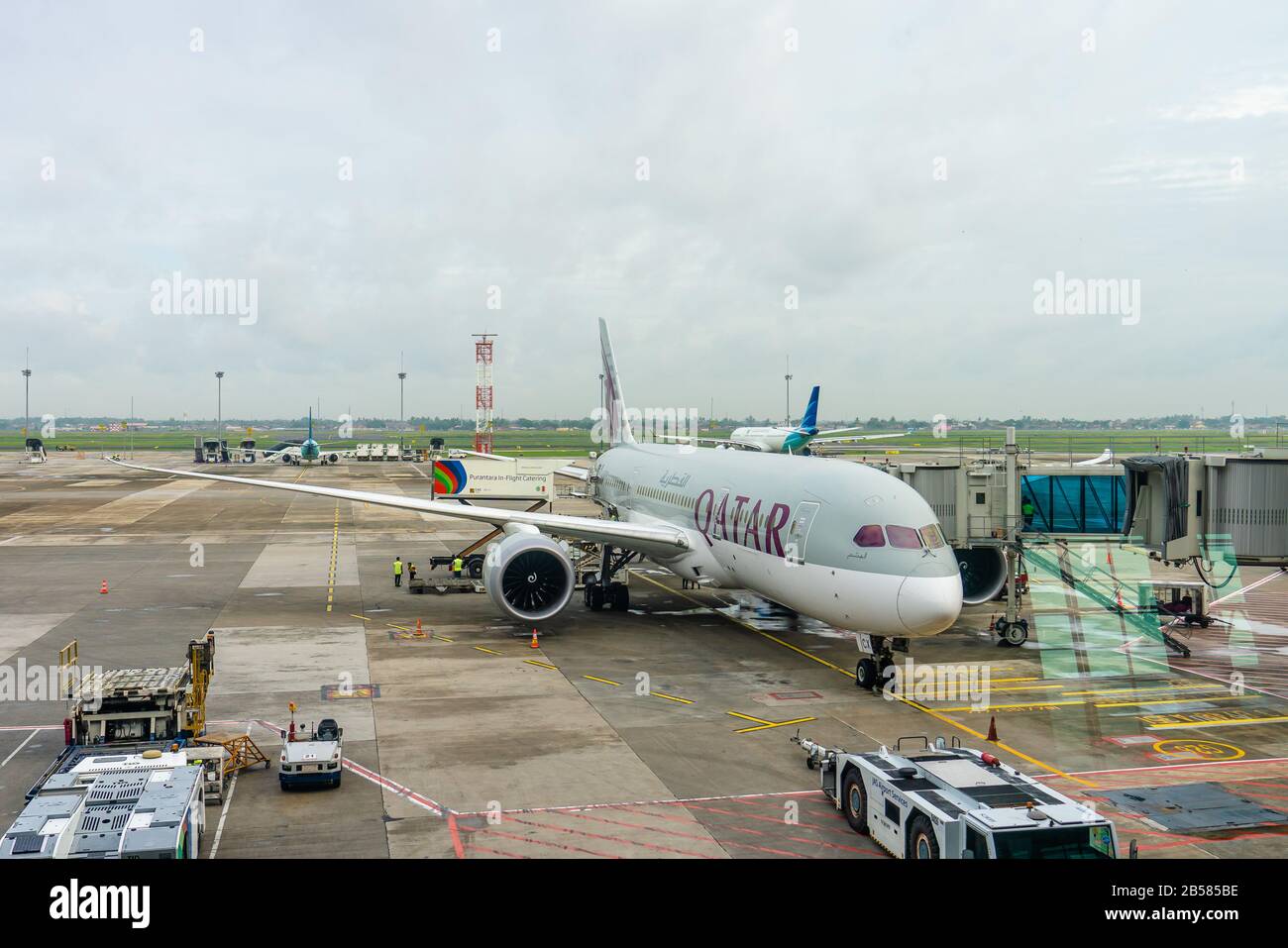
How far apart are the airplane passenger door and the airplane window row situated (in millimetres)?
1998

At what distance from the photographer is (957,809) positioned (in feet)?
46.9

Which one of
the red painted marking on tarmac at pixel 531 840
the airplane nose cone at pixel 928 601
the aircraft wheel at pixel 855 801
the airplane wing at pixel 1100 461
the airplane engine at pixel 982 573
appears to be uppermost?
the airplane wing at pixel 1100 461

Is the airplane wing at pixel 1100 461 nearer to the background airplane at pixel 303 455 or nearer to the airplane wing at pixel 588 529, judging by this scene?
the airplane wing at pixel 588 529

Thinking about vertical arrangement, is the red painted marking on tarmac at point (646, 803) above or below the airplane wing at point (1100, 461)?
below

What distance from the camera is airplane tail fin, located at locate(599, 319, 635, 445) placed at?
53.4 meters

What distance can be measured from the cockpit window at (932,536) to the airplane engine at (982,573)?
10456 millimetres

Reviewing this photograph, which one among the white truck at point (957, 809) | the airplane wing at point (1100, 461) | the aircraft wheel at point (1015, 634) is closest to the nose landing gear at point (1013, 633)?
the aircraft wheel at point (1015, 634)

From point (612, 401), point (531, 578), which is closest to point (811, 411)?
point (612, 401)

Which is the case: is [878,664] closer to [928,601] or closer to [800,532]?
[928,601]

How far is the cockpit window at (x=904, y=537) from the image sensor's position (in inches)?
923

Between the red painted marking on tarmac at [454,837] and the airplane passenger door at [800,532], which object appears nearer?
the red painted marking on tarmac at [454,837]

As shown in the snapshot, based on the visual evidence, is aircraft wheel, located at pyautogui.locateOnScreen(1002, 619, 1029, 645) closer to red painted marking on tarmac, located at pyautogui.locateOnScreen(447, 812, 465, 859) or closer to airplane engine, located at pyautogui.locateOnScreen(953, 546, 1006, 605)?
airplane engine, located at pyautogui.locateOnScreen(953, 546, 1006, 605)

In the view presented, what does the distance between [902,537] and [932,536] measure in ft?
2.59
